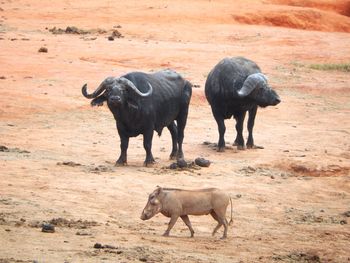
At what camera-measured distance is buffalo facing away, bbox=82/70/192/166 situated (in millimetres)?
17703

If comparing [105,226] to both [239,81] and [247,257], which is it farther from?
[239,81]

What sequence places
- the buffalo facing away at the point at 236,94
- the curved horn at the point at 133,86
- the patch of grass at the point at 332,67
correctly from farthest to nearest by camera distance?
the patch of grass at the point at 332,67 → the buffalo facing away at the point at 236,94 → the curved horn at the point at 133,86

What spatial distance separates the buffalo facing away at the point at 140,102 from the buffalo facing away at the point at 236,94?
1.83m

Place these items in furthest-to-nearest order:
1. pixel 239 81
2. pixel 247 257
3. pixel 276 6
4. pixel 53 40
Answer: pixel 276 6 → pixel 53 40 → pixel 239 81 → pixel 247 257

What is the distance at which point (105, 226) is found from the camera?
43.9 feet

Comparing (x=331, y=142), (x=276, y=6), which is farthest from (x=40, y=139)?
(x=276, y=6)

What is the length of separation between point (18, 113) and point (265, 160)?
6232 millimetres

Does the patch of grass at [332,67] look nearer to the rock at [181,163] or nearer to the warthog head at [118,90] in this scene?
the warthog head at [118,90]

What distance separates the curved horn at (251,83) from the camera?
20422mm

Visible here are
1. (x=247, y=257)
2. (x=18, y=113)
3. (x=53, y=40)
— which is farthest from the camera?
(x=53, y=40)

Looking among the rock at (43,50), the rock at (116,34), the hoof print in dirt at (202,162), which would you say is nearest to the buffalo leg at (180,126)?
the hoof print in dirt at (202,162)

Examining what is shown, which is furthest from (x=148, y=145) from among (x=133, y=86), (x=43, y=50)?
(x=43, y=50)

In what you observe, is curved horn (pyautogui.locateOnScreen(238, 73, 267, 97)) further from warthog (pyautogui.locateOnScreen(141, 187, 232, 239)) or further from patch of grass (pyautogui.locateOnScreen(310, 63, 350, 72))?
patch of grass (pyautogui.locateOnScreen(310, 63, 350, 72))

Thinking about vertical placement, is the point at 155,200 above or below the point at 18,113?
above
